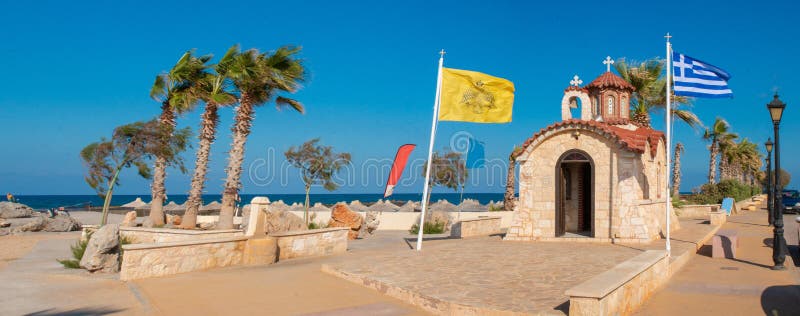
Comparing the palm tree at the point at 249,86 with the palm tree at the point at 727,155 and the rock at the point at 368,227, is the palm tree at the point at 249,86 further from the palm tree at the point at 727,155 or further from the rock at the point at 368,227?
the palm tree at the point at 727,155

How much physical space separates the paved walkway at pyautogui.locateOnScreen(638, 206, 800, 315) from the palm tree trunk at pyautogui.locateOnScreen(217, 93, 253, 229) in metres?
15.9

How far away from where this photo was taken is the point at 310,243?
51.3 feet

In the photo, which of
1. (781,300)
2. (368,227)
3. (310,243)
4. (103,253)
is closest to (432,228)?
(368,227)

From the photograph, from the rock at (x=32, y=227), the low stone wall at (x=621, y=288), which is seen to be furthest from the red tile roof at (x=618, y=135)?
the rock at (x=32, y=227)

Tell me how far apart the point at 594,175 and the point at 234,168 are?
13384 mm

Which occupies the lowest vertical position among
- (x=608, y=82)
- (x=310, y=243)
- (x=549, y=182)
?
(x=310, y=243)

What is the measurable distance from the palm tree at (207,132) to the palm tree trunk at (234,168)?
4.86 ft

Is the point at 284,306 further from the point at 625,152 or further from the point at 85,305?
the point at 625,152

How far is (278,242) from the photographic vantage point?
1483 cm

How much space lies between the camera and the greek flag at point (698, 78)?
14250mm

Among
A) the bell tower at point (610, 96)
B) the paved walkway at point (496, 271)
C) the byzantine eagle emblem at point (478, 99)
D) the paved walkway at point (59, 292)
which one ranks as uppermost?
the bell tower at point (610, 96)

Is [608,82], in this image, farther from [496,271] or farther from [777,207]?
[496,271]

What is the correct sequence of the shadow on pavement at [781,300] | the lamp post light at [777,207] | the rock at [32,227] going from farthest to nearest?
the rock at [32,227] < the lamp post light at [777,207] < the shadow on pavement at [781,300]

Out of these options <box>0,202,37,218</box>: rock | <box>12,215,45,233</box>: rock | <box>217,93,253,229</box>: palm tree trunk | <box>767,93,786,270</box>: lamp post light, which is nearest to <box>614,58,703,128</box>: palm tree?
<box>767,93,786,270</box>: lamp post light
